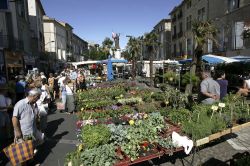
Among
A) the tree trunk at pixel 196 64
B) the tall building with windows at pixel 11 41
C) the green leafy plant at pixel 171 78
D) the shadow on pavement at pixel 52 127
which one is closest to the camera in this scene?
the shadow on pavement at pixel 52 127

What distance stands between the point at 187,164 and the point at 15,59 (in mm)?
20114

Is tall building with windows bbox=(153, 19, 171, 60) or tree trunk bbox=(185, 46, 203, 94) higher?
tall building with windows bbox=(153, 19, 171, 60)

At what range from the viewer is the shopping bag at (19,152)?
4.33 m

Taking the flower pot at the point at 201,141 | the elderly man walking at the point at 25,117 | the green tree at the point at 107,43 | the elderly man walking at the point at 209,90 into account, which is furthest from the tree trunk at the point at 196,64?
the green tree at the point at 107,43

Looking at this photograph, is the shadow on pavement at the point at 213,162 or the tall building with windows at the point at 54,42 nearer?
the shadow on pavement at the point at 213,162

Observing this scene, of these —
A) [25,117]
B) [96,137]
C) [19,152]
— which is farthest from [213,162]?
[25,117]

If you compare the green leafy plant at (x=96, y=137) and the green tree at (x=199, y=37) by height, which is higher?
the green tree at (x=199, y=37)

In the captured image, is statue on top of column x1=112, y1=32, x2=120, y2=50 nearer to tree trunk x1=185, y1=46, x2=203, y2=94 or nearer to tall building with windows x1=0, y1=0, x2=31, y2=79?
tall building with windows x1=0, y1=0, x2=31, y2=79

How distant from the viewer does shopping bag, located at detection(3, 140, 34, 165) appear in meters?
4.33

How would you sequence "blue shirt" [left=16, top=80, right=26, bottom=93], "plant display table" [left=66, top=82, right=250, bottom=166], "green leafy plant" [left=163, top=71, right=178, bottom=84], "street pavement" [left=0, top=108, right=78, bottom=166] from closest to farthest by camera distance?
"plant display table" [left=66, top=82, right=250, bottom=166] < "street pavement" [left=0, top=108, right=78, bottom=166] < "blue shirt" [left=16, top=80, right=26, bottom=93] < "green leafy plant" [left=163, top=71, right=178, bottom=84]

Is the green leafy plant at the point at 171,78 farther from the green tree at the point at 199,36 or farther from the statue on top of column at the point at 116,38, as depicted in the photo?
the statue on top of column at the point at 116,38

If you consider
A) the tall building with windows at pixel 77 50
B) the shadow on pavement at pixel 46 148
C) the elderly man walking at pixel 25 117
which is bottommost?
the shadow on pavement at pixel 46 148

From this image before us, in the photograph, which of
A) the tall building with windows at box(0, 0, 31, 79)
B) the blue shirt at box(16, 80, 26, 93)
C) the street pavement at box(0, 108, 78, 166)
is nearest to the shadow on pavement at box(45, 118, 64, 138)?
the street pavement at box(0, 108, 78, 166)

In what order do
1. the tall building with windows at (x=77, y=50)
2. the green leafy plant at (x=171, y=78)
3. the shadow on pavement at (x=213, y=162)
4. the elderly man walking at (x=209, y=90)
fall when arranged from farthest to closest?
the tall building with windows at (x=77, y=50) → the green leafy plant at (x=171, y=78) → the elderly man walking at (x=209, y=90) → the shadow on pavement at (x=213, y=162)
